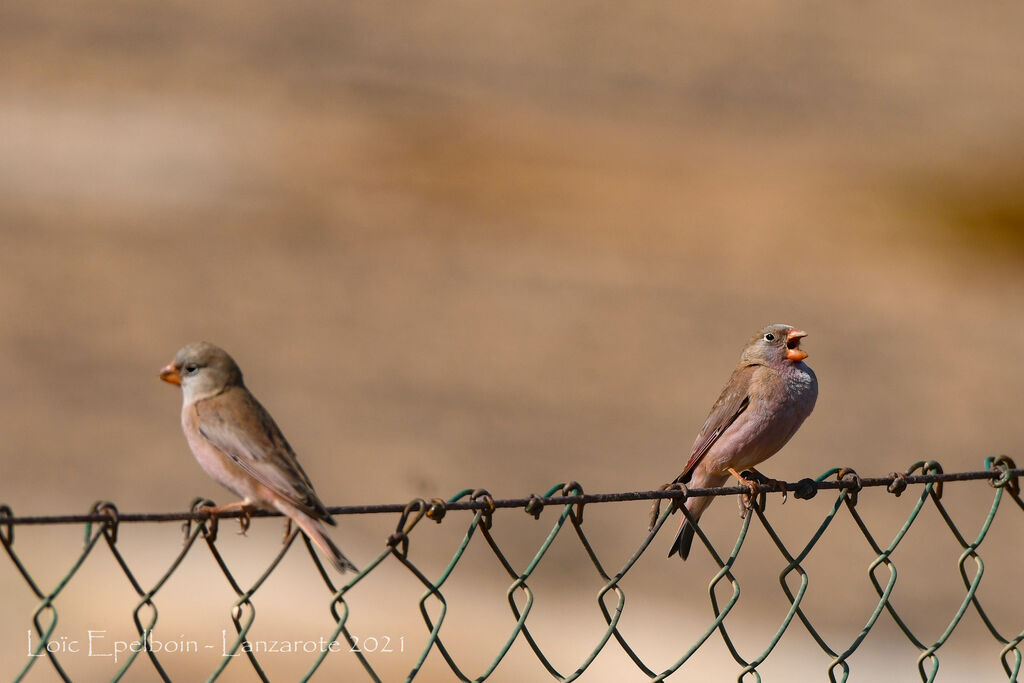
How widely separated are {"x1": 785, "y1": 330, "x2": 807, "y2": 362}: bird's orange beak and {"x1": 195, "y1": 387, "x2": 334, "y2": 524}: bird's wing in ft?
7.03

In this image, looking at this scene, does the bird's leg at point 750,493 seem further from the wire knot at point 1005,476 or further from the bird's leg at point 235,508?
the bird's leg at point 235,508

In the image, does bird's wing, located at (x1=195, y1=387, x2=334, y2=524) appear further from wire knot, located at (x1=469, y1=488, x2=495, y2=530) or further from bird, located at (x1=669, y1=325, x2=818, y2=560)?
bird, located at (x1=669, y1=325, x2=818, y2=560)

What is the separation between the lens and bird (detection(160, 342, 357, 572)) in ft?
13.7

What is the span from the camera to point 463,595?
32.8 feet

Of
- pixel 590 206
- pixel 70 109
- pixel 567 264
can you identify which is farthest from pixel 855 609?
pixel 70 109

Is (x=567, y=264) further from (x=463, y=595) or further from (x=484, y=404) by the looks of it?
(x=463, y=595)

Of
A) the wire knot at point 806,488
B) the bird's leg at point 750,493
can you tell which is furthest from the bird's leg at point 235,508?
the wire knot at point 806,488

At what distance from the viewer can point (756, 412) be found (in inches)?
217

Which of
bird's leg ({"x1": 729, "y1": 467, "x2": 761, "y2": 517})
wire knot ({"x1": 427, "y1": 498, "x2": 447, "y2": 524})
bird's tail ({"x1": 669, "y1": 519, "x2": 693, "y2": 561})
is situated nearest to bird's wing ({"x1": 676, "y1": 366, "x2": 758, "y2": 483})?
bird's leg ({"x1": 729, "y1": 467, "x2": 761, "y2": 517})

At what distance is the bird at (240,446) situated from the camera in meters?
4.19

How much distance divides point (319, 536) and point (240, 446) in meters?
0.50

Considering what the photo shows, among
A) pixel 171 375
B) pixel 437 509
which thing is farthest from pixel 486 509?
pixel 171 375

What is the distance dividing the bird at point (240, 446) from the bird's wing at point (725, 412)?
1.76 meters

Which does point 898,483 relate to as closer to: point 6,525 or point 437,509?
point 437,509
